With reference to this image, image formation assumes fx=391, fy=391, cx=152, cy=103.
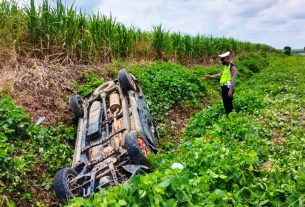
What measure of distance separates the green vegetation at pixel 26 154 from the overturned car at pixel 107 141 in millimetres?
547

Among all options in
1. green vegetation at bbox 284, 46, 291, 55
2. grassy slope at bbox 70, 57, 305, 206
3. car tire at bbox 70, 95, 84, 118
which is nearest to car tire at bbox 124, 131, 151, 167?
grassy slope at bbox 70, 57, 305, 206

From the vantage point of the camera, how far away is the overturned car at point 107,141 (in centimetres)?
606

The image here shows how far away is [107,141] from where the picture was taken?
7230mm

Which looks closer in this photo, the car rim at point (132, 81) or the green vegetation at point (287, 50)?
the car rim at point (132, 81)

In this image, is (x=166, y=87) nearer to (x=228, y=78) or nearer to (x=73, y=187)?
(x=228, y=78)

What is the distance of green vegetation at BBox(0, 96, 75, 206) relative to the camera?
20.8ft

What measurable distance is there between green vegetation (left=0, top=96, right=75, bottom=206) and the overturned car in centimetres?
55

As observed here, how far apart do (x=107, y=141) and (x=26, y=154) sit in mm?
1531

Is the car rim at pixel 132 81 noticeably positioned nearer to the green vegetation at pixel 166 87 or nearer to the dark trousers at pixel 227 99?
the green vegetation at pixel 166 87

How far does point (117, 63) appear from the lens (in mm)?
13734

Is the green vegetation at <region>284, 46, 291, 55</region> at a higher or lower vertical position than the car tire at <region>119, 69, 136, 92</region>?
higher

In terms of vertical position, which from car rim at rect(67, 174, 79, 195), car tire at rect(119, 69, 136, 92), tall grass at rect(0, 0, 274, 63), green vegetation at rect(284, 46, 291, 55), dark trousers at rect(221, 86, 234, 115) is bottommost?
car rim at rect(67, 174, 79, 195)

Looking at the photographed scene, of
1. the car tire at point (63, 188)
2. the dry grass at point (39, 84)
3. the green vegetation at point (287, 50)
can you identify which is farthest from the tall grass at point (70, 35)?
the green vegetation at point (287, 50)

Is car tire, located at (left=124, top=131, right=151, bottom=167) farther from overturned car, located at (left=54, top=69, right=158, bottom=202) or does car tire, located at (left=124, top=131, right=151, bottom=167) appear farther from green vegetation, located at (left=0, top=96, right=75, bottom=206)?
green vegetation, located at (left=0, top=96, right=75, bottom=206)
